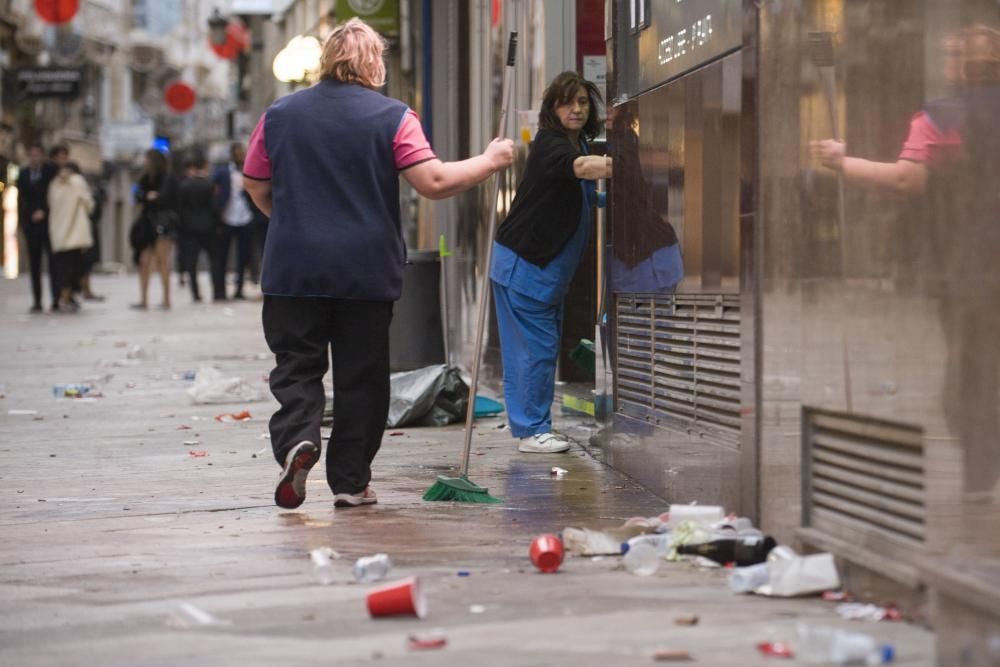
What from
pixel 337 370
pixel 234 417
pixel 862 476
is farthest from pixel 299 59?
pixel 862 476

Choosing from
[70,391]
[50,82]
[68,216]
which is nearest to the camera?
[70,391]

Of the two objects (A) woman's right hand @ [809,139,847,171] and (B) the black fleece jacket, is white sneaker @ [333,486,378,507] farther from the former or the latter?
(A) woman's right hand @ [809,139,847,171]

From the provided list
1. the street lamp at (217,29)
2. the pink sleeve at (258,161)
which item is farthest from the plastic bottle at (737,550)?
the street lamp at (217,29)

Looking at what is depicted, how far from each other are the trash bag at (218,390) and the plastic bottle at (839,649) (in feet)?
26.1

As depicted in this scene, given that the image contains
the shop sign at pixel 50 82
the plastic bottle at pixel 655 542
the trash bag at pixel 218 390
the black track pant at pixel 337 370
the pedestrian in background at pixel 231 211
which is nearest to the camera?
the plastic bottle at pixel 655 542

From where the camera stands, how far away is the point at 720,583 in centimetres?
517

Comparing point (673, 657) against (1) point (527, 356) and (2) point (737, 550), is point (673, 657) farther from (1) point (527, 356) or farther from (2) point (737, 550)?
(1) point (527, 356)

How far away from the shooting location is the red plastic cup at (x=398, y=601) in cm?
462

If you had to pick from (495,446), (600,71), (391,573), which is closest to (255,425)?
(495,446)

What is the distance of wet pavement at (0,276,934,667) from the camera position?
437 cm

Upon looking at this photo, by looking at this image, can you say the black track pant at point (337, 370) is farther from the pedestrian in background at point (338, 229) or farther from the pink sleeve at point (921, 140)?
the pink sleeve at point (921, 140)

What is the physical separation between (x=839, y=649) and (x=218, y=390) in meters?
8.18

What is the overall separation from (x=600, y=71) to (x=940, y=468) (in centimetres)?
562

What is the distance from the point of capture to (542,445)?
8.73 meters
